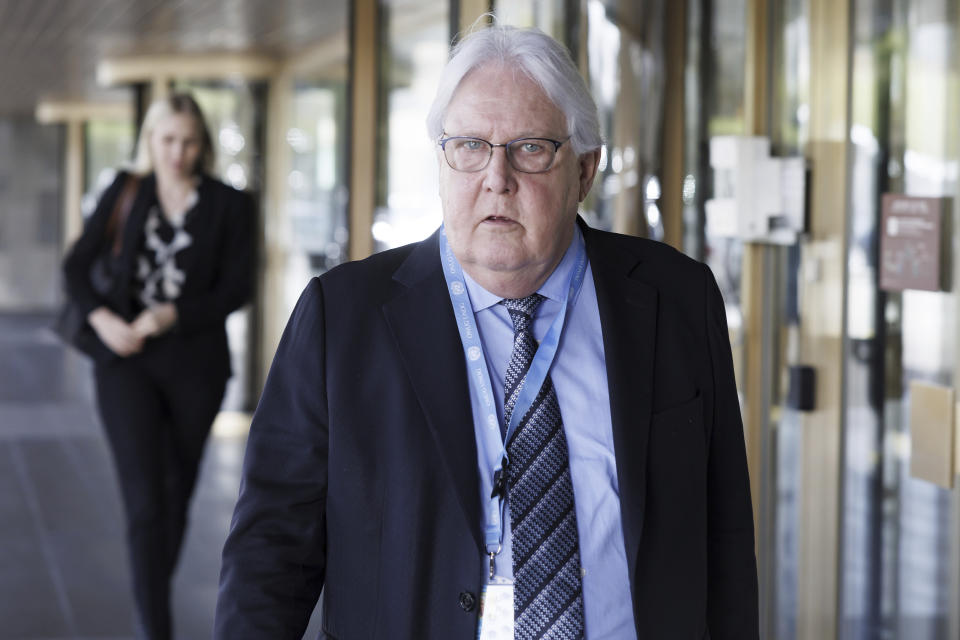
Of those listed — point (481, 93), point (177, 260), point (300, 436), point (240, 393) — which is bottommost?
point (240, 393)

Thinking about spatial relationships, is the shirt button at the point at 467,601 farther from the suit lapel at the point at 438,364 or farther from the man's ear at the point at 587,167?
the man's ear at the point at 587,167

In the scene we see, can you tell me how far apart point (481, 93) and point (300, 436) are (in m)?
0.57

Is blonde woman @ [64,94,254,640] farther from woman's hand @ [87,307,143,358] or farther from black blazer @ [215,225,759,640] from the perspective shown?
black blazer @ [215,225,759,640]

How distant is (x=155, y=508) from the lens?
393 centimetres

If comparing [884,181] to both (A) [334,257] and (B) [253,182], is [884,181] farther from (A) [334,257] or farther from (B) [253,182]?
(B) [253,182]

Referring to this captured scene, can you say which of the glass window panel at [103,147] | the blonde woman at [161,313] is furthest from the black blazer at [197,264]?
the glass window panel at [103,147]

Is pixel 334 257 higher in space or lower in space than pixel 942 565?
higher

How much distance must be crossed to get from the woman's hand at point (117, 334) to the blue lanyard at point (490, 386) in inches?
87.8

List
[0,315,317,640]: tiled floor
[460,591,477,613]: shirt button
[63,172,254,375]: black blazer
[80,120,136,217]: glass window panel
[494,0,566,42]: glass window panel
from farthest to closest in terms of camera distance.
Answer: [80,120,136,217]: glass window panel, [0,315,317,640]: tiled floor, [63,172,254,375]: black blazer, [494,0,566,42]: glass window panel, [460,591,477,613]: shirt button

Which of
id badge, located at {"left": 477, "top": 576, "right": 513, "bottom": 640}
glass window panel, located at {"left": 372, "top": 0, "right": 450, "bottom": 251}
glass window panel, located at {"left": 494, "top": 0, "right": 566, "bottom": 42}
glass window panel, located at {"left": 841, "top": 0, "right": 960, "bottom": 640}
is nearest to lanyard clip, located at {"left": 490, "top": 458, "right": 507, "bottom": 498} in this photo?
id badge, located at {"left": 477, "top": 576, "right": 513, "bottom": 640}

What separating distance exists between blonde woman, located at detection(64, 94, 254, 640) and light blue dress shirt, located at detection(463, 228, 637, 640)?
2281mm

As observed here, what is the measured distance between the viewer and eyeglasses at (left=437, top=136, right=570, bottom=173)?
1768mm

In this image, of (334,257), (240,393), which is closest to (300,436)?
(334,257)

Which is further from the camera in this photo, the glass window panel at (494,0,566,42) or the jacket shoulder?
the glass window panel at (494,0,566,42)
